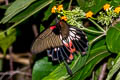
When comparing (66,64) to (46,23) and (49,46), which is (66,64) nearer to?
(49,46)

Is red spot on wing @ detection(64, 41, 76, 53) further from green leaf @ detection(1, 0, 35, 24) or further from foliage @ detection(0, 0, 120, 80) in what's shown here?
green leaf @ detection(1, 0, 35, 24)

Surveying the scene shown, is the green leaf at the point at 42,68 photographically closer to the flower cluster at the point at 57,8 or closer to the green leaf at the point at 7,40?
the flower cluster at the point at 57,8

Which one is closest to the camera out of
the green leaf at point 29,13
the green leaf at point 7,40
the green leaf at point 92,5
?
the green leaf at point 29,13

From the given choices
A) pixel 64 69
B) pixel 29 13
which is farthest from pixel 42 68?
pixel 29 13

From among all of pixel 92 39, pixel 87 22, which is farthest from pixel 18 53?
pixel 92 39

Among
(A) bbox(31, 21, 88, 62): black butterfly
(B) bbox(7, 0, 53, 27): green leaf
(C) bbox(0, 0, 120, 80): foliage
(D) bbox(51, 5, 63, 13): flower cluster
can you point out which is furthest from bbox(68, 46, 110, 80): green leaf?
(B) bbox(7, 0, 53, 27): green leaf

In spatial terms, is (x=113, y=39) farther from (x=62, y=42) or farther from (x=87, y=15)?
(x=62, y=42)

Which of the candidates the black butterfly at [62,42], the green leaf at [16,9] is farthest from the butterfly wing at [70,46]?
the green leaf at [16,9]

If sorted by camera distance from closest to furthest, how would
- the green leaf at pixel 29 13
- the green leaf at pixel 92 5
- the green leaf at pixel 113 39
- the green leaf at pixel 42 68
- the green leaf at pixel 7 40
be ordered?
1. the green leaf at pixel 29 13
2. the green leaf at pixel 113 39
3. the green leaf at pixel 92 5
4. the green leaf at pixel 42 68
5. the green leaf at pixel 7 40
